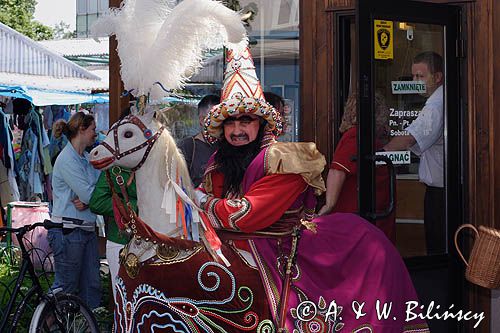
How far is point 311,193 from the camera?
187 inches

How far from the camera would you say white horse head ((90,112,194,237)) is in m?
4.50

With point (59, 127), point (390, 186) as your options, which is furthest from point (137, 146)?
point (59, 127)

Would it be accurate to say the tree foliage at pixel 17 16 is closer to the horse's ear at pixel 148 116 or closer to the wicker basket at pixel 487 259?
the horse's ear at pixel 148 116

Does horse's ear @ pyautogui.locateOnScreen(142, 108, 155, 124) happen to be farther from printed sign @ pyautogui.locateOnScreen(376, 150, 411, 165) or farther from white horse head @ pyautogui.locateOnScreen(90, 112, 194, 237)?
printed sign @ pyautogui.locateOnScreen(376, 150, 411, 165)

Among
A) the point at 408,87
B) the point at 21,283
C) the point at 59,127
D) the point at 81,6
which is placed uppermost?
the point at 81,6

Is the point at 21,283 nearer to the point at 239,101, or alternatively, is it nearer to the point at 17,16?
the point at 239,101

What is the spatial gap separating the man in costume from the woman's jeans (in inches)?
101

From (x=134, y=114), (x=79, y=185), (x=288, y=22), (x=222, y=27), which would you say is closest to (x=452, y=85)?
(x=288, y=22)


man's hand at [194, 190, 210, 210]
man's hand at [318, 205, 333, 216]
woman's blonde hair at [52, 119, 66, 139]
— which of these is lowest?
man's hand at [318, 205, 333, 216]

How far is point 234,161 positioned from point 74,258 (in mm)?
2792

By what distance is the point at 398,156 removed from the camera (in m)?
5.82

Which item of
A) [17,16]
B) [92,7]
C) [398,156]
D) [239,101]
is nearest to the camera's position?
[239,101]

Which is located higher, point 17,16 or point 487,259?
point 17,16

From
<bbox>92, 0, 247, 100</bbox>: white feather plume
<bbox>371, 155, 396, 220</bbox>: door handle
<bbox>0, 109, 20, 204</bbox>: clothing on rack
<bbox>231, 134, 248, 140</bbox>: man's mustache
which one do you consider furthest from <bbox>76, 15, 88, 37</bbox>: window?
<bbox>231, 134, 248, 140</bbox>: man's mustache
